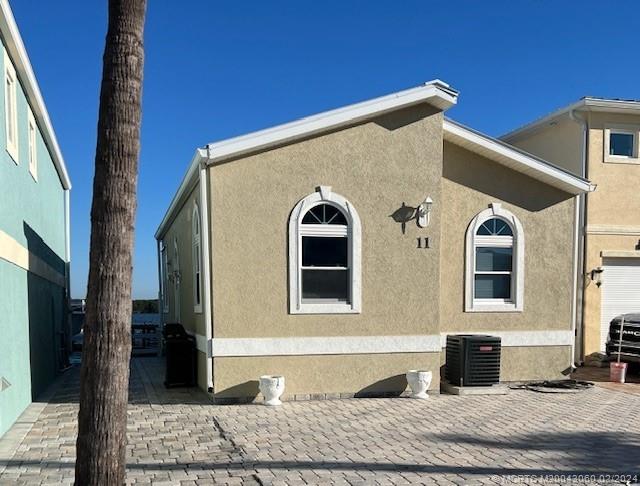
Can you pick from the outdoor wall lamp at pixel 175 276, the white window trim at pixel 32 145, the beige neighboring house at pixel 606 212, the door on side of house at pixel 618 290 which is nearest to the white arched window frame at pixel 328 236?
the outdoor wall lamp at pixel 175 276

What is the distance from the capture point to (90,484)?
333cm

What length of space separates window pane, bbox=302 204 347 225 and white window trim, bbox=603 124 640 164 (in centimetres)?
791

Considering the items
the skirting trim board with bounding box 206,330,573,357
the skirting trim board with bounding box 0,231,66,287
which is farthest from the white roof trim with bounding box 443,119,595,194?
the skirting trim board with bounding box 0,231,66,287

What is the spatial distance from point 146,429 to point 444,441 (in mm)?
3840

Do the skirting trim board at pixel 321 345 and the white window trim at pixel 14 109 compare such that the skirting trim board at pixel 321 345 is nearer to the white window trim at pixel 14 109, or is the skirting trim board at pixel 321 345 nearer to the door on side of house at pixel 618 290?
the white window trim at pixel 14 109

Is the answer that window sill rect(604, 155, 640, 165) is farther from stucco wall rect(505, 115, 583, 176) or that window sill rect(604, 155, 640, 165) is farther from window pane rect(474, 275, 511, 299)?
window pane rect(474, 275, 511, 299)

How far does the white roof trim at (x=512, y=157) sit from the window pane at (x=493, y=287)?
2155 mm

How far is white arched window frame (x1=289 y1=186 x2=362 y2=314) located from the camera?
27.2 feet

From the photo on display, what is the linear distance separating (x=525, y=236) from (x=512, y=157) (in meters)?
1.60

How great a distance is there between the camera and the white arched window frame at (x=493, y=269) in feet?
31.6

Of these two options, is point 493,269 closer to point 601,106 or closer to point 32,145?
point 601,106

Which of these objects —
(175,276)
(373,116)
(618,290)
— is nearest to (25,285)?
(175,276)

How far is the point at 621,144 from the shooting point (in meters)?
12.7

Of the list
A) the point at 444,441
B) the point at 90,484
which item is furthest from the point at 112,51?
the point at 444,441
